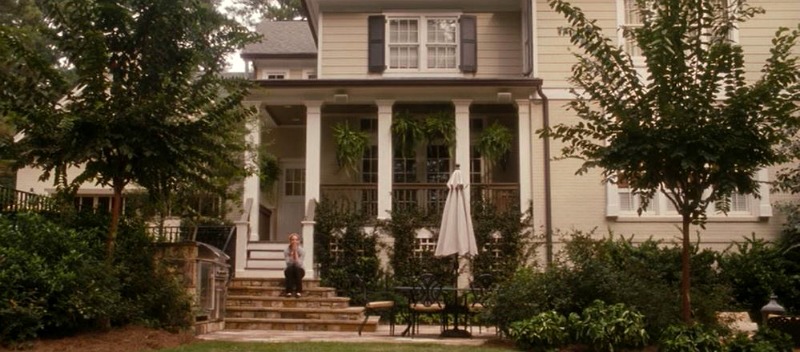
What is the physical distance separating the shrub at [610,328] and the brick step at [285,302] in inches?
214

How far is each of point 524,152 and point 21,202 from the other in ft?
30.9

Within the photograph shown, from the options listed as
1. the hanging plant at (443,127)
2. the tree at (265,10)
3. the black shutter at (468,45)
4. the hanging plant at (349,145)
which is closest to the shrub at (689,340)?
the hanging plant at (443,127)

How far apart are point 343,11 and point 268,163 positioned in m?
4.15

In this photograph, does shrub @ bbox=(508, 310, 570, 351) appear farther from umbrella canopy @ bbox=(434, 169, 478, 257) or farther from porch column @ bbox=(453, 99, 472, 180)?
porch column @ bbox=(453, 99, 472, 180)

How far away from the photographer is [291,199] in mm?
19094

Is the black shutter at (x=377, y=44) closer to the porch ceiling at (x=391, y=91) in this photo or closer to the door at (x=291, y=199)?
the porch ceiling at (x=391, y=91)

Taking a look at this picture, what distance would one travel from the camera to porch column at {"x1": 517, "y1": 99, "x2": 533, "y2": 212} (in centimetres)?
1619

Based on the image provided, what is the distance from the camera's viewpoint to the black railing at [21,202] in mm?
11164

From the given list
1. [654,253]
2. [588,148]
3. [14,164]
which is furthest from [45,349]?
[654,253]

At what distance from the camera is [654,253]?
588 inches

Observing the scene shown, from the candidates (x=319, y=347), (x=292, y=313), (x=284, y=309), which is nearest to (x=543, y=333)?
(x=319, y=347)

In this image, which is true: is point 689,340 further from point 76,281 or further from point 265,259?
point 265,259

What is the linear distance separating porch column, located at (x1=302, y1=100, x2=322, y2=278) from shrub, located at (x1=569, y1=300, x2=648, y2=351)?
704 cm

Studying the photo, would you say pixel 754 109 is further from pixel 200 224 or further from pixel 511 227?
pixel 200 224
